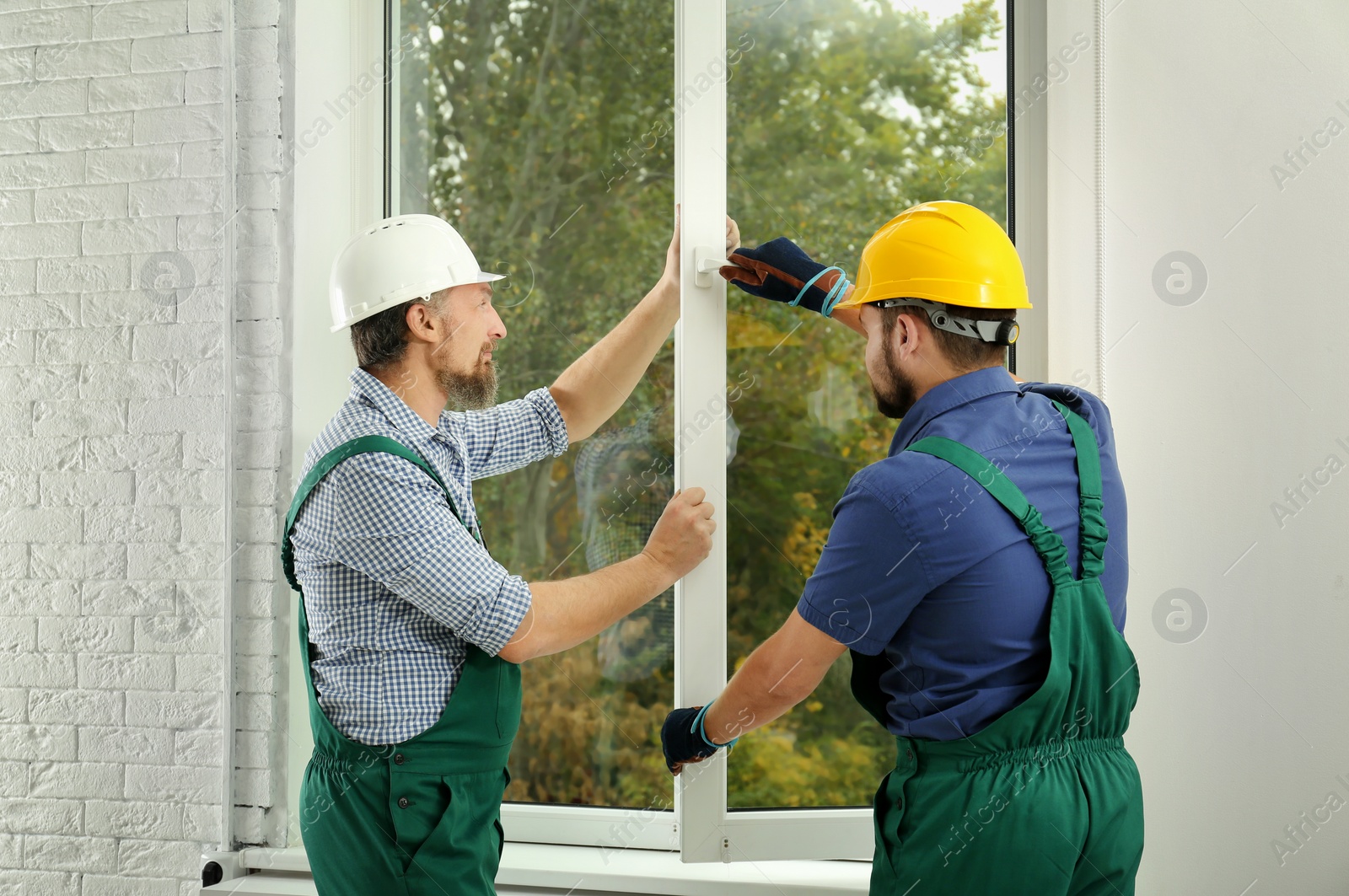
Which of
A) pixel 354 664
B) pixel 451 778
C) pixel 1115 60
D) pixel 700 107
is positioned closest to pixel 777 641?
pixel 451 778

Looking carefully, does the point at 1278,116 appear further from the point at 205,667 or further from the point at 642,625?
the point at 205,667

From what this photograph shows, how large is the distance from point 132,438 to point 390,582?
102cm

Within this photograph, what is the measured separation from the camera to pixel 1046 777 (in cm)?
116

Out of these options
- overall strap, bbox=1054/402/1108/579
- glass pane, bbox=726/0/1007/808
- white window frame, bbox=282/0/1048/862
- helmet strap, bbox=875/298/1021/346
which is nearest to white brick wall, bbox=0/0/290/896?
white window frame, bbox=282/0/1048/862

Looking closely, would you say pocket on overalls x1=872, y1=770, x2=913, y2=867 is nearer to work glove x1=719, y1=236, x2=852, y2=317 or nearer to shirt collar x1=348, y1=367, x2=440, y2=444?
work glove x1=719, y1=236, x2=852, y2=317

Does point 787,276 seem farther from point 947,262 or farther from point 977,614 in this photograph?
point 977,614

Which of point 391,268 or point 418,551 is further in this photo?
point 391,268

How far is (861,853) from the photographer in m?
1.73

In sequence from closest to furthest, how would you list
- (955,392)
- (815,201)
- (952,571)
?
1. (952,571)
2. (955,392)
3. (815,201)

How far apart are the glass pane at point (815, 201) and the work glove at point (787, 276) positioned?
18 cm

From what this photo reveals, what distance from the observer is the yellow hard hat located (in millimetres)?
1242

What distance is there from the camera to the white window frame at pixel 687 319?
5.25 ft

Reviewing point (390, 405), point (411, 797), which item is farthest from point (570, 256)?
point (411, 797)

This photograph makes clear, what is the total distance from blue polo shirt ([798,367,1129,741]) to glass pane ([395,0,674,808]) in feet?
2.43
